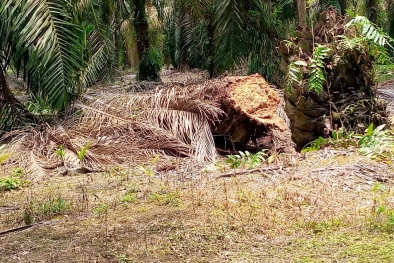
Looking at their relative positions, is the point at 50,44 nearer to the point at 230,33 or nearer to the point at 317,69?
the point at 317,69

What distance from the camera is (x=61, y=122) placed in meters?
7.12

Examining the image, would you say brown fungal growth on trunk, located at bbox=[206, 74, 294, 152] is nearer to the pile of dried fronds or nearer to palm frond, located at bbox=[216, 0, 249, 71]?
the pile of dried fronds

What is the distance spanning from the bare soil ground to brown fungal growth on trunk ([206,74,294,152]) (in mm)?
1275

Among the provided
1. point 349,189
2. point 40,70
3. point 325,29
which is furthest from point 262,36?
point 349,189

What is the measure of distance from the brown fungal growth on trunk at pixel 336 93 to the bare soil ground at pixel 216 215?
2.22ft

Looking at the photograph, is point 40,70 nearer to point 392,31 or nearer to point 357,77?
point 357,77

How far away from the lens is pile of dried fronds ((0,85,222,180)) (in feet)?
18.8

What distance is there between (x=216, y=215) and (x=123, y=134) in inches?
126

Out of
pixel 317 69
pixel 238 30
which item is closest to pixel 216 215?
pixel 317 69

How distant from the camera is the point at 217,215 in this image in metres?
3.52

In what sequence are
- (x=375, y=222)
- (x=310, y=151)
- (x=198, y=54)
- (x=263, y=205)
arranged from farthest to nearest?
(x=198, y=54)
(x=310, y=151)
(x=263, y=205)
(x=375, y=222)

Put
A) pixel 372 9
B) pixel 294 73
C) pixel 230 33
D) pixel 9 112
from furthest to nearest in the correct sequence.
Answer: pixel 372 9, pixel 230 33, pixel 9 112, pixel 294 73

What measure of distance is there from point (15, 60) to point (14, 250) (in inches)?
165

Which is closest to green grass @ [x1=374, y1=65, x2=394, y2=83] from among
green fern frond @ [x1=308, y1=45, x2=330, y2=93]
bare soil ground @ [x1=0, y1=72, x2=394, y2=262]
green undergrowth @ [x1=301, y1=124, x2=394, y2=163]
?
green fern frond @ [x1=308, y1=45, x2=330, y2=93]
